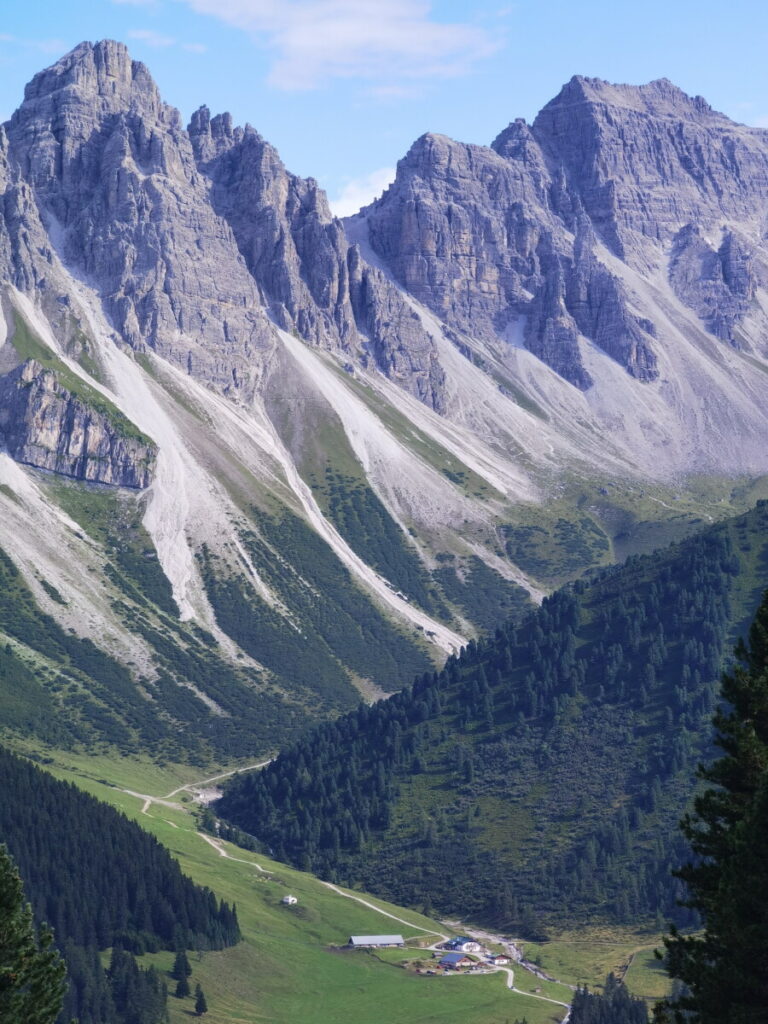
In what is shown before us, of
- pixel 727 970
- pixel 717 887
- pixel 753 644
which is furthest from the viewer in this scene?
pixel 753 644

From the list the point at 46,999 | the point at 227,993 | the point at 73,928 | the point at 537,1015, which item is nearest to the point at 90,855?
the point at 73,928

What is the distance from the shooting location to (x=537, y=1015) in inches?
6806

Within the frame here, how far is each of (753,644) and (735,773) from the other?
6.01 meters

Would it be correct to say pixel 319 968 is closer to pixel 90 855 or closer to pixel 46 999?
pixel 90 855

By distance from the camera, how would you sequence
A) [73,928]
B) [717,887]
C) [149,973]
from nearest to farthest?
1. [717,887]
2. [149,973]
3. [73,928]

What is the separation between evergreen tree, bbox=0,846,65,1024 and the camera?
55969mm

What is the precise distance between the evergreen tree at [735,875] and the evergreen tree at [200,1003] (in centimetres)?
11470

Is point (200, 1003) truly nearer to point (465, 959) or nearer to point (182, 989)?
point (182, 989)

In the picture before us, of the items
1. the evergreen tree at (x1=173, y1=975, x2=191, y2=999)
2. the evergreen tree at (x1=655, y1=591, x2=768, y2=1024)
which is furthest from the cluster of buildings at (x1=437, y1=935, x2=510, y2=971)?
the evergreen tree at (x1=655, y1=591, x2=768, y2=1024)

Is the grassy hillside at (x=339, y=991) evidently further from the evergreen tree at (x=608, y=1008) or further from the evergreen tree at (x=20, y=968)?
the evergreen tree at (x=20, y=968)

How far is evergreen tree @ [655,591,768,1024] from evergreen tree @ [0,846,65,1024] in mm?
22898

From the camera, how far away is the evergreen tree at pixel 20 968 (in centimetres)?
5597

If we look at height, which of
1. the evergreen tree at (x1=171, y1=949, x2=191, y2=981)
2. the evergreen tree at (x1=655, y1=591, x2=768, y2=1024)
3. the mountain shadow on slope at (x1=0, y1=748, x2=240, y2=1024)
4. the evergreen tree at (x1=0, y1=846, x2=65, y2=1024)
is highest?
the evergreen tree at (x1=655, y1=591, x2=768, y2=1024)

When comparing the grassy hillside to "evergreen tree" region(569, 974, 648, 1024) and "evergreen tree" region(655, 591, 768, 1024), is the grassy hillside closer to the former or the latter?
"evergreen tree" region(569, 974, 648, 1024)
